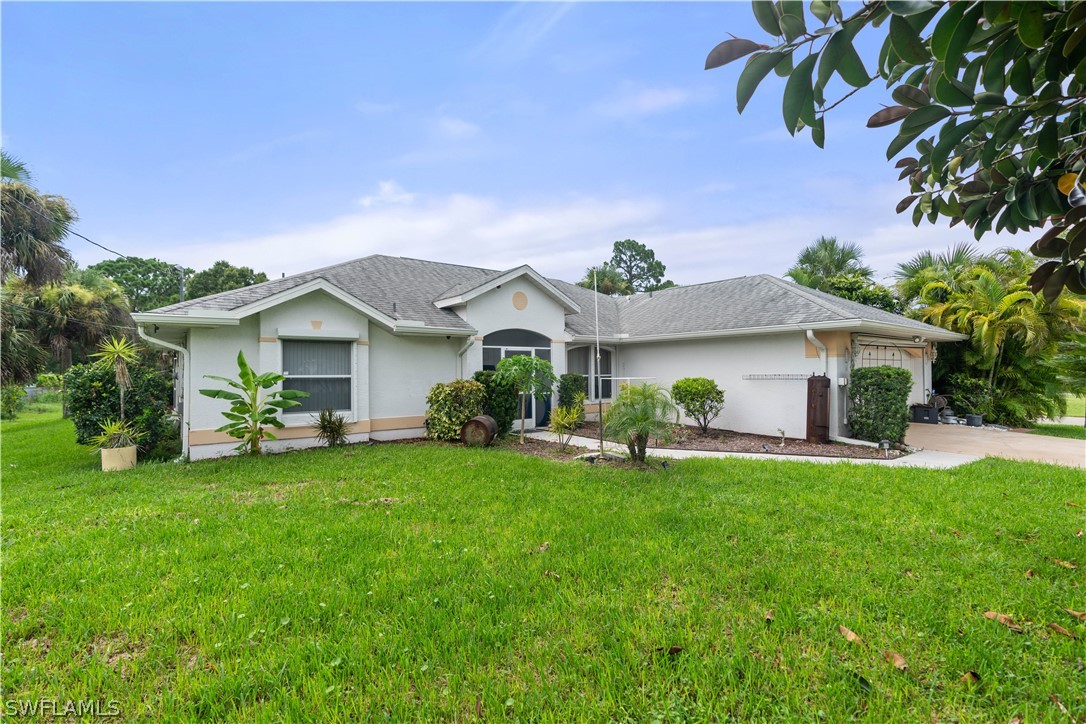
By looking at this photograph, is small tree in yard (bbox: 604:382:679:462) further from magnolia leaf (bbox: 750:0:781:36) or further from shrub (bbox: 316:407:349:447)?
magnolia leaf (bbox: 750:0:781:36)

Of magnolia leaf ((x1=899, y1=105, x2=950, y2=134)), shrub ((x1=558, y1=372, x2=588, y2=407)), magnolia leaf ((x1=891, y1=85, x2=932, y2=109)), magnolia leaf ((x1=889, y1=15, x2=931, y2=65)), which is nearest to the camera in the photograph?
magnolia leaf ((x1=889, y1=15, x2=931, y2=65))

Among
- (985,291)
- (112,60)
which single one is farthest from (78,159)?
(985,291)

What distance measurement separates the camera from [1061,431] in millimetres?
14180

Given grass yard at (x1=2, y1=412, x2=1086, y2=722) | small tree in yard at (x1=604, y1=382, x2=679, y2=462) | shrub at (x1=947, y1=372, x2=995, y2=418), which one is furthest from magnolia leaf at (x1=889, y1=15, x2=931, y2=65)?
shrub at (x1=947, y1=372, x2=995, y2=418)

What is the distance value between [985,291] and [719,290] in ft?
27.6

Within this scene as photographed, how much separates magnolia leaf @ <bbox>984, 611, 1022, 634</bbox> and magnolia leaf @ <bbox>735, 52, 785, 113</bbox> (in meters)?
4.32

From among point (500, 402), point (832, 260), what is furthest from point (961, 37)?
point (832, 260)

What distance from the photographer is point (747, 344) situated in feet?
43.9

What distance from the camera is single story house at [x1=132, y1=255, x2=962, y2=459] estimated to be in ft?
34.0

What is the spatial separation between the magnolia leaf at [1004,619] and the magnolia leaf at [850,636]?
1.19 metres

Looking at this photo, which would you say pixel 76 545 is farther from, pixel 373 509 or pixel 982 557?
pixel 982 557

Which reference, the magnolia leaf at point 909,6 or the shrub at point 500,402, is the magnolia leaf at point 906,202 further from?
the shrub at point 500,402

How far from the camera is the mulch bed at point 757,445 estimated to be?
1043 cm

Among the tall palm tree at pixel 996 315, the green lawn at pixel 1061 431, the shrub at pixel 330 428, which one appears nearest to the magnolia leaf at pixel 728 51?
the shrub at pixel 330 428
